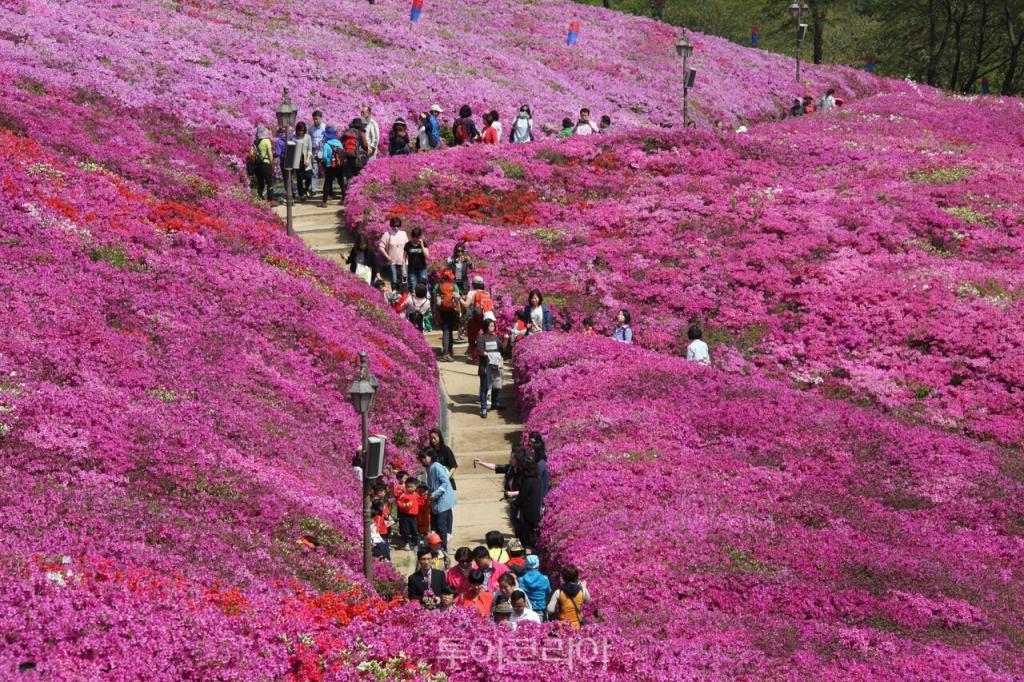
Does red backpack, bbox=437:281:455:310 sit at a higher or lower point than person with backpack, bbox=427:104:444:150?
lower

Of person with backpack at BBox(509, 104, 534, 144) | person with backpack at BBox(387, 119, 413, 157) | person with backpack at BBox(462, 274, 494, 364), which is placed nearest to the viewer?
person with backpack at BBox(462, 274, 494, 364)

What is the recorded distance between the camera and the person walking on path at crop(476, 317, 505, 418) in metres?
27.6

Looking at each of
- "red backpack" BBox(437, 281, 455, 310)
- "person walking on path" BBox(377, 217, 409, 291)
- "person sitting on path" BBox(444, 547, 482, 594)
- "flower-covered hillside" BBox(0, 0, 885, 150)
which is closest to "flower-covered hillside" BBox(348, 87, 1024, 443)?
"person walking on path" BBox(377, 217, 409, 291)

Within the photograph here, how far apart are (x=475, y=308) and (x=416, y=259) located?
120 inches

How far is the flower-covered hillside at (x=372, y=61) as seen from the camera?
41656 millimetres

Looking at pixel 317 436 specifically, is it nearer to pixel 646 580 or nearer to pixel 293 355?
pixel 293 355

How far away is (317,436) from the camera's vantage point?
2403cm

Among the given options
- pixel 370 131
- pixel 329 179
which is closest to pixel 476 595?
pixel 329 179

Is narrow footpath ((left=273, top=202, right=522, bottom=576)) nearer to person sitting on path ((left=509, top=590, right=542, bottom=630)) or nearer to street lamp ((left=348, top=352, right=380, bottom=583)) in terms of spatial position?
street lamp ((left=348, top=352, right=380, bottom=583))

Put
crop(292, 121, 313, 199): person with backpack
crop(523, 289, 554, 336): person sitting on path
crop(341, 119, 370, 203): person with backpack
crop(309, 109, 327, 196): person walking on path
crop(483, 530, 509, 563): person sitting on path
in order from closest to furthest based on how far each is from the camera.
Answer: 1. crop(483, 530, 509, 563): person sitting on path
2. crop(523, 289, 554, 336): person sitting on path
3. crop(292, 121, 313, 199): person with backpack
4. crop(309, 109, 327, 196): person walking on path
5. crop(341, 119, 370, 203): person with backpack

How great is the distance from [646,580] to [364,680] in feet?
18.0

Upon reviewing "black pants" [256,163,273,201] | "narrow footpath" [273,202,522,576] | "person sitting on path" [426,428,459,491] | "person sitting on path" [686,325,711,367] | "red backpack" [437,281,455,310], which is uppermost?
"black pants" [256,163,273,201]

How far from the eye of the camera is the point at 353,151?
131 feet

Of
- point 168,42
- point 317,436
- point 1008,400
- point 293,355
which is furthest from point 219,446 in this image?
point 168,42
